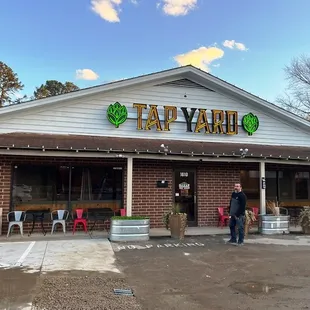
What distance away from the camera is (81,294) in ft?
16.1

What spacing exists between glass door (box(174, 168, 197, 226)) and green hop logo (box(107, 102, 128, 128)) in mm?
2629

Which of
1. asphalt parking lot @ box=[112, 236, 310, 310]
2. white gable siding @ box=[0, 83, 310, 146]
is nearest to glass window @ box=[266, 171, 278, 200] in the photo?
white gable siding @ box=[0, 83, 310, 146]

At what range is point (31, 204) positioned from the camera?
10.5m

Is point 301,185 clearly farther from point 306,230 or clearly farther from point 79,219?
point 79,219

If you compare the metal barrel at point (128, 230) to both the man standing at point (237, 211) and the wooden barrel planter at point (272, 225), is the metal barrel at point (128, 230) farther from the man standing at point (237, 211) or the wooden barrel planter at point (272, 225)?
the wooden barrel planter at point (272, 225)

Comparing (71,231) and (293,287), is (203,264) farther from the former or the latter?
(71,231)

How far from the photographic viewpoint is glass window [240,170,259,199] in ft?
41.5

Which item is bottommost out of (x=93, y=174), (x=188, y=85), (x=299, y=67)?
(x=93, y=174)

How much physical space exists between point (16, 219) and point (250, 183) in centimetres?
821

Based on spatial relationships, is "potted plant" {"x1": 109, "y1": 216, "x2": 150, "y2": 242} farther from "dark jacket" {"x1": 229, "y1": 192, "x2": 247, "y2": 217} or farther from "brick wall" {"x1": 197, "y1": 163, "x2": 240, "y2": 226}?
"brick wall" {"x1": 197, "y1": 163, "x2": 240, "y2": 226}

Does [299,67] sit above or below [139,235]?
above

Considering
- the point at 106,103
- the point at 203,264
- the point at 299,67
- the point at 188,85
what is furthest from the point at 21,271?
the point at 299,67

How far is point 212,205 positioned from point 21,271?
750cm

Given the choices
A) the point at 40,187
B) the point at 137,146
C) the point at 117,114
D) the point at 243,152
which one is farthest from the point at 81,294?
the point at 243,152
